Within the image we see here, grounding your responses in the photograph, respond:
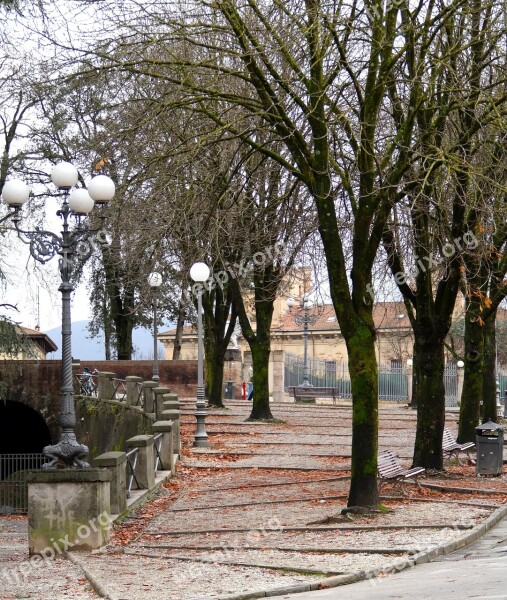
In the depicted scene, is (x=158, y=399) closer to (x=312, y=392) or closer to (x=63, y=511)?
(x=63, y=511)

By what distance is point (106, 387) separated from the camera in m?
38.9

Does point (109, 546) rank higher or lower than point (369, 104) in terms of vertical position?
lower

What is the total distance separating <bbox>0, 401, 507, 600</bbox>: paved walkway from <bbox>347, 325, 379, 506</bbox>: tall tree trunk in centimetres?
42

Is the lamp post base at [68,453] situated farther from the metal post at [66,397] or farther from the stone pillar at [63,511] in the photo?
the stone pillar at [63,511]

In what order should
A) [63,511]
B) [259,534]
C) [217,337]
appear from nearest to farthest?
1. [63,511]
2. [259,534]
3. [217,337]

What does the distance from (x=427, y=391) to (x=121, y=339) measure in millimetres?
31528

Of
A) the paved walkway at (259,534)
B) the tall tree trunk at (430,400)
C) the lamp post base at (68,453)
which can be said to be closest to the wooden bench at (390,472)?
the paved walkway at (259,534)

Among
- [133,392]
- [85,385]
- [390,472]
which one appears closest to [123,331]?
[85,385]

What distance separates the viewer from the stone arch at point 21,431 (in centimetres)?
5266

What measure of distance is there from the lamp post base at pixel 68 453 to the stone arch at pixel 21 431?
37893mm

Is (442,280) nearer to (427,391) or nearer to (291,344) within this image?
(427,391)

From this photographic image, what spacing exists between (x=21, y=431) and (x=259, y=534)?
41.7m

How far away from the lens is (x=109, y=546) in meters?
14.2

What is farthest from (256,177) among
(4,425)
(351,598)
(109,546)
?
(4,425)
